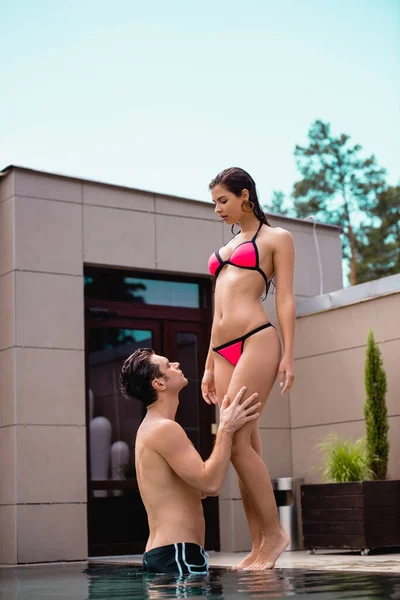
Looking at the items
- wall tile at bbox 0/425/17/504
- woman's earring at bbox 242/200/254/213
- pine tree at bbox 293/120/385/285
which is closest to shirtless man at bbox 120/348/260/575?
woman's earring at bbox 242/200/254/213

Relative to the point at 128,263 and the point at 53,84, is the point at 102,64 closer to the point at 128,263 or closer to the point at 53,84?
the point at 53,84

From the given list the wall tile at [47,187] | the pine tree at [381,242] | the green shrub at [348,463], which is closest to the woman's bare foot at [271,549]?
the green shrub at [348,463]

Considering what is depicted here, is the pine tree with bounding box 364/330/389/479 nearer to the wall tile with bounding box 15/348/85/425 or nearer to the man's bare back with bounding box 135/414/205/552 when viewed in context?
the wall tile with bounding box 15/348/85/425

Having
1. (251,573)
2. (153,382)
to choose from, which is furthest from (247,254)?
(251,573)

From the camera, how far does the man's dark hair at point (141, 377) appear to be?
3.89m

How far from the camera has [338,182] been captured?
78.2 ft

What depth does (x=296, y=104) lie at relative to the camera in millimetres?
26500

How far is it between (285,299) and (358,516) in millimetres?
2897

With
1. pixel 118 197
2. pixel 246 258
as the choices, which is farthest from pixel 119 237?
pixel 246 258

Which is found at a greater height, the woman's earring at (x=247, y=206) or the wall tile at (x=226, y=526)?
the woman's earring at (x=247, y=206)

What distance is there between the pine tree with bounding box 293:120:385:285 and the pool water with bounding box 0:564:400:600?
1980 centimetres

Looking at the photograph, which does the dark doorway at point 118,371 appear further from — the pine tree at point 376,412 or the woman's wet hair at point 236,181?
the woman's wet hair at point 236,181

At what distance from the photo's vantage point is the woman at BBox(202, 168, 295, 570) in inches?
160

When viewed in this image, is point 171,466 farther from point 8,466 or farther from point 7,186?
point 7,186
